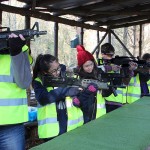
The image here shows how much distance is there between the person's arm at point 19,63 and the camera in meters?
2.38

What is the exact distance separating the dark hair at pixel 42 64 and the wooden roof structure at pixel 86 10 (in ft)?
6.12

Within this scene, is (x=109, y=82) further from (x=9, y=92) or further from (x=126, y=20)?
(x=126, y=20)

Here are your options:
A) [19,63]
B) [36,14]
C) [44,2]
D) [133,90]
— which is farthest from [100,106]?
[44,2]

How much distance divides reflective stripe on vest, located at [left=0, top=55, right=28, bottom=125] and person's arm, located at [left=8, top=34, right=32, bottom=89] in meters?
0.06

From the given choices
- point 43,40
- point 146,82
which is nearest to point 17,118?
point 146,82

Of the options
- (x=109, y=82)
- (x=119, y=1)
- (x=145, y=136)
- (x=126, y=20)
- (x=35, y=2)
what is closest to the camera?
(x=145, y=136)

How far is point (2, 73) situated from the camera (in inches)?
98.0

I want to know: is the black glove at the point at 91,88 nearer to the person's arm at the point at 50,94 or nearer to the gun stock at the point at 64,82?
the gun stock at the point at 64,82

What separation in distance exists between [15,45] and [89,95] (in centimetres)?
122

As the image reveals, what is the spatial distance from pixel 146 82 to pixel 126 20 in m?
3.76

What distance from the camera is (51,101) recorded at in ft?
9.89

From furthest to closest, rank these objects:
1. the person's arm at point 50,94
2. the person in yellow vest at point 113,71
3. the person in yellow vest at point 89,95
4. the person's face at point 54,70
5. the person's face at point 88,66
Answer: the person in yellow vest at point 113,71 → the person's face at point 88,66 → the person in yellow vest at point 89,95 → the person's face at point 54,70 → the person's arm at point 50,94

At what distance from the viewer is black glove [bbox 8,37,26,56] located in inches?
93.7

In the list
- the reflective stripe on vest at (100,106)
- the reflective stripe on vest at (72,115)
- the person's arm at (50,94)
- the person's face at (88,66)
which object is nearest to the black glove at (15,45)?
the person's arm at (50,94)
